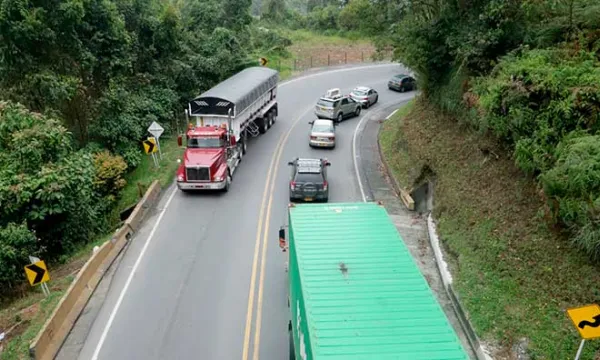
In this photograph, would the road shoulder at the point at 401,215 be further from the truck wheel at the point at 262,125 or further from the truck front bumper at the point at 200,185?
the truck front bumper at the point at 200,185

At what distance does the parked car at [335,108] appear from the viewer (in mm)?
31888

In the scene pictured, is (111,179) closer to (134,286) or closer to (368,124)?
(134,286)

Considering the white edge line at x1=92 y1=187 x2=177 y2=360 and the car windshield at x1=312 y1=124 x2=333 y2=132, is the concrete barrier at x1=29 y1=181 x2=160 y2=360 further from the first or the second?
the car windshield at x1=312 y1=124 x2=333 y2=132

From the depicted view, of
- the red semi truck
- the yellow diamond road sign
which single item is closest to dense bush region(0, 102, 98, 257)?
the red semi truck

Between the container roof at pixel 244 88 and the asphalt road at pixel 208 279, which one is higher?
the container roof at pixel 244 88

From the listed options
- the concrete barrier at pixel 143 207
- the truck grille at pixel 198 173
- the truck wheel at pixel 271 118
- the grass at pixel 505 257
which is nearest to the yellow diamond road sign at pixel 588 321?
the grass at pixel 505 257

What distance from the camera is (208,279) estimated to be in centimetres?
1531

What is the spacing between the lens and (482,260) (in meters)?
14.0

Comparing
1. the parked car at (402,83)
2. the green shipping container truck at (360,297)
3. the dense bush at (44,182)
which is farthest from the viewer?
the parked car at (402,83)

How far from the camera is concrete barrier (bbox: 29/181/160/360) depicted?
472 inches

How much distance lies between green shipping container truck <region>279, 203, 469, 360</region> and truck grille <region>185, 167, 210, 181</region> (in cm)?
951

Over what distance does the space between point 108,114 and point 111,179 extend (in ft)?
17.3

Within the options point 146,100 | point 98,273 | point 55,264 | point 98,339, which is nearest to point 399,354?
point 98,339

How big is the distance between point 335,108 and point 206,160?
1332 centimetres
